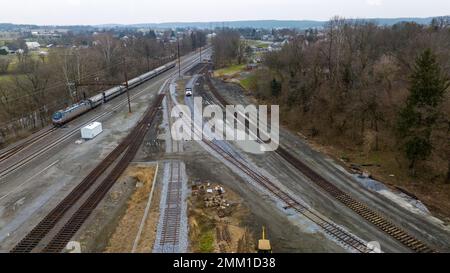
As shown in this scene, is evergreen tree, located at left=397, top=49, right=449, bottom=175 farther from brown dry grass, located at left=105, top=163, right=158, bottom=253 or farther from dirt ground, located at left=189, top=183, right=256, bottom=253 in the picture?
brown dry grass, located at left=105, top=163, right=158, bottom=253

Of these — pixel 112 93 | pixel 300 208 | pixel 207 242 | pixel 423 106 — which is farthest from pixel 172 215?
pixel 112 93

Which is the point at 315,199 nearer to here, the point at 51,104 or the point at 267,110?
the point at 267,110

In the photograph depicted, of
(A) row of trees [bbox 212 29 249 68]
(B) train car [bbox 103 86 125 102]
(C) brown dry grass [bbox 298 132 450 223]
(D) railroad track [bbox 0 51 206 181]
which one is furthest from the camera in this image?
(A) row of trees [bbox 212 29 249 68]

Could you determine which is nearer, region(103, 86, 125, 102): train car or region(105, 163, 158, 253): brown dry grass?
region(105, 163, 158, 253): brown dry grass

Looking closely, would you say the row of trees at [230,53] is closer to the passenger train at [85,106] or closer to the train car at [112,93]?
the passenger train at [85,106]

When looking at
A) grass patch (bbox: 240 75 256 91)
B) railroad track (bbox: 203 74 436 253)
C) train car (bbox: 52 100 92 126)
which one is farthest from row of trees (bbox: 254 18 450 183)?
train car (bbox: 52 100 92 126)

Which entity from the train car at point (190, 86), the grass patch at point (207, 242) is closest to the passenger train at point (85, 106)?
the train car at point (190, 86)
